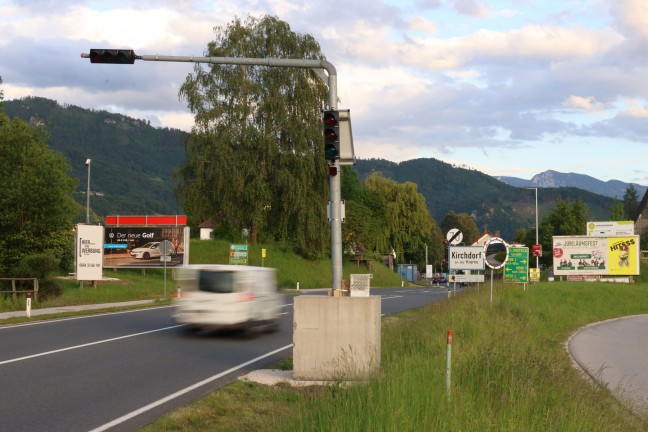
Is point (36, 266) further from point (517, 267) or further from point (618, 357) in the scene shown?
point (618, 357)

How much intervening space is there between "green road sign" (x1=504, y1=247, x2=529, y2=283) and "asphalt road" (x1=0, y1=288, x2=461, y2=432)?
17409 millimetres

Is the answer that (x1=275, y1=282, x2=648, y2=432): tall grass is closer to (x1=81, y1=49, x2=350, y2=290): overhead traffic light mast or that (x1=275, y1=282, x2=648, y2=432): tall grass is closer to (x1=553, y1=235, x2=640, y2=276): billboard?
(x1=81, y1=49, x2=350, y2=290): overhead traffic light mast

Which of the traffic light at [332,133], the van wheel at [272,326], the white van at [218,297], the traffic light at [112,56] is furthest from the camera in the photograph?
the van wheel at [272,326]

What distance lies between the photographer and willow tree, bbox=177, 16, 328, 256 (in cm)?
5275

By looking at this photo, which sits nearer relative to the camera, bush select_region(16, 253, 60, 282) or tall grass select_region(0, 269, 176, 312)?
tall grass select_region(0, 269, 176, 312)

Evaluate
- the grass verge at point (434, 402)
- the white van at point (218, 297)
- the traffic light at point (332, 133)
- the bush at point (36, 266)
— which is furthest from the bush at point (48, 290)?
the traffic light at point (332, 133)

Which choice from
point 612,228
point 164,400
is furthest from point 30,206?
point 612,228

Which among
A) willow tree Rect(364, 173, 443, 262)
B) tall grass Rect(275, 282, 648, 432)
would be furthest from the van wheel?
willow tree Rect(364, 173, 443, 262)

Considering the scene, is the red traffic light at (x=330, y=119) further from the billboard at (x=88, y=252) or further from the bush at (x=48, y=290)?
the billboard at (x=88, y=252)

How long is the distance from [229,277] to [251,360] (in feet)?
13.7

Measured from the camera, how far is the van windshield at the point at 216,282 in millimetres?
18938

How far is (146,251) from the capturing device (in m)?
47.2

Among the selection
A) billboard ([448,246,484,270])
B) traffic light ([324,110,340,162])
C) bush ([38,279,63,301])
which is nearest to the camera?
traffic light ([324,110,340,162])

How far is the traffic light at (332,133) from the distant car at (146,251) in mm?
35224
